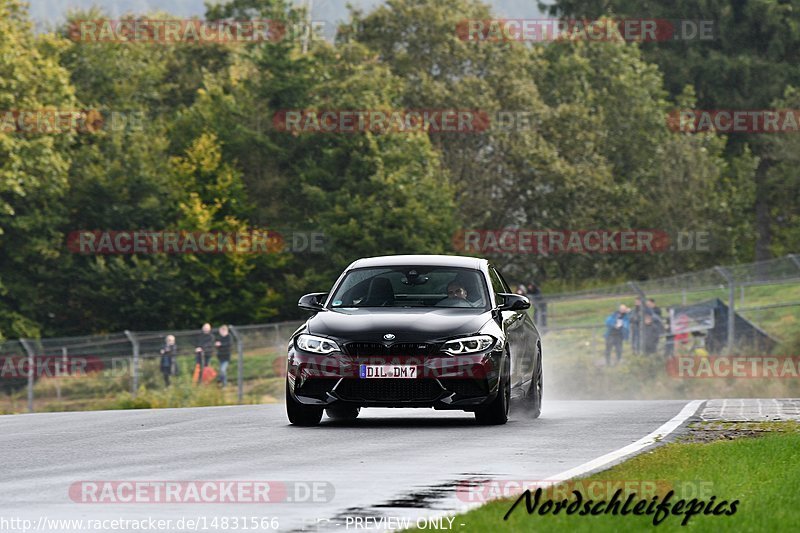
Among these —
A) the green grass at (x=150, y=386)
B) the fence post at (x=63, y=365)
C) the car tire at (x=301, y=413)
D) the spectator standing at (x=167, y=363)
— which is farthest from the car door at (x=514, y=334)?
the fence post at (x=63, y=365)

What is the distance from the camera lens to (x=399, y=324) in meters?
15.6

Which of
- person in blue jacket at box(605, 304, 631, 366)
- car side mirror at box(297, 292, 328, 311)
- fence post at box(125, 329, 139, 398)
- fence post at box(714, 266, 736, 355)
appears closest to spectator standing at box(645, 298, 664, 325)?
person in blue jacket at box(605, 304, 631, 366)

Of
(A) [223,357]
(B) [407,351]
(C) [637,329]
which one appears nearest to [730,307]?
(C) [637,329]

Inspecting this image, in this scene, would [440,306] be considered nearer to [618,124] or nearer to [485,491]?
[485,491]

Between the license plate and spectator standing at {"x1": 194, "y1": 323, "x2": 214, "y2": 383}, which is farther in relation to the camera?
spectator standing at {"x1": 194, "y1": 323, "x2": 214, "y2": 383}

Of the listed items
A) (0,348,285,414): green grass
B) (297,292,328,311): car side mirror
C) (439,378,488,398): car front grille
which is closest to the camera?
(439,378,488,398): car front grille

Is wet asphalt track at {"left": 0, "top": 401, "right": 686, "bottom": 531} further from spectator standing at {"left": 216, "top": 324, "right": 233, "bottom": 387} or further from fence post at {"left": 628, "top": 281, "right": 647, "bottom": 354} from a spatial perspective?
fence post at {"left": 628, "top": 281, "right": 647, "bottom": 354}

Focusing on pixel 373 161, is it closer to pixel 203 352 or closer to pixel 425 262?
pixel 203 352

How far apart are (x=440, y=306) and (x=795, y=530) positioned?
27.8 feet

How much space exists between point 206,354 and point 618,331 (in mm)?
9276

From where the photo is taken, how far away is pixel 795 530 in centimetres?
823

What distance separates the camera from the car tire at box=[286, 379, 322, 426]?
1627cm

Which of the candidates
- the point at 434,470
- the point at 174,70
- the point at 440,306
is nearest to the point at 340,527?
the point at 434,470

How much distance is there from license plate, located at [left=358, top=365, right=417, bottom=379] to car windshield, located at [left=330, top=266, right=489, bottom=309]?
4.10ft
